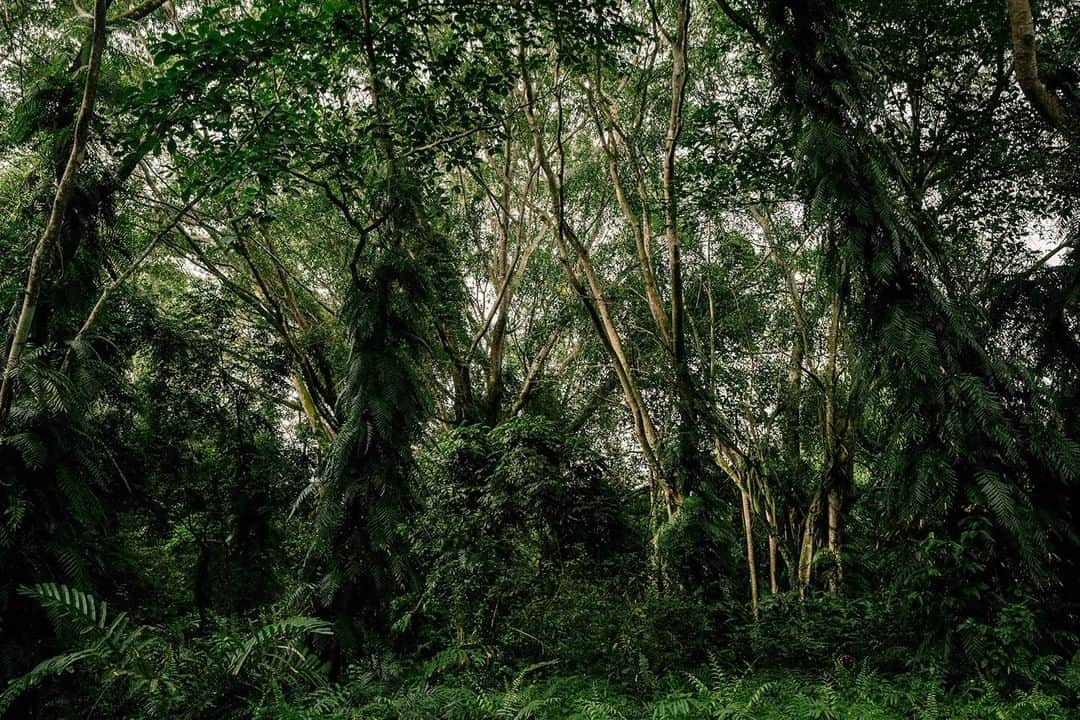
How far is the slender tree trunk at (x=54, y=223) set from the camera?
11.3ft

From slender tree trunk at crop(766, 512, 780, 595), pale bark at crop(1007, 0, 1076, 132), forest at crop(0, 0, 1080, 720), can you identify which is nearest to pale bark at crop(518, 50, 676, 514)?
forest at crop(0, 0, 1080, 720)

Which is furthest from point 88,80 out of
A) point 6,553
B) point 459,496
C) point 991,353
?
point 991,353

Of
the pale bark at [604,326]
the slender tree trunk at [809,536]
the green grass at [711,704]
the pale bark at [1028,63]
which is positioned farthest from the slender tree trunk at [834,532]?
the pale bark at [1028,63]

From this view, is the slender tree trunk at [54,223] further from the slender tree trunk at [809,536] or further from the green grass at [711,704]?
the slender tree trunk at [809,536]

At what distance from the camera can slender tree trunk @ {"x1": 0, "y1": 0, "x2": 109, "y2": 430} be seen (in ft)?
11.3

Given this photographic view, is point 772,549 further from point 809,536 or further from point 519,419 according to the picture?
point 519,419

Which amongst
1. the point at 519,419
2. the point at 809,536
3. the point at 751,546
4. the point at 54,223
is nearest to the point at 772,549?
the point at 809,536

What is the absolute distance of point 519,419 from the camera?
6.96m

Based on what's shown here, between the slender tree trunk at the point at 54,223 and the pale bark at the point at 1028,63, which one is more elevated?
the pale bark at the point at 1028,63

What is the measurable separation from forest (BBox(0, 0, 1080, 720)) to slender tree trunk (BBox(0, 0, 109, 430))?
23mm

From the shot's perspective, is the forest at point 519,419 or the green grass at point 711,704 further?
the forest at point 519,419

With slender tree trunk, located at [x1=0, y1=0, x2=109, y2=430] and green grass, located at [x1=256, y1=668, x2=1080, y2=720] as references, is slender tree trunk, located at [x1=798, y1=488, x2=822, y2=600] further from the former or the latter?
slender tree trunk, located at [x1=0, y1=0, x2=109, y2=430]

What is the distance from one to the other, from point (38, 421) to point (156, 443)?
4.86 meters

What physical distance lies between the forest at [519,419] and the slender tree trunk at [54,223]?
0.07 feet
